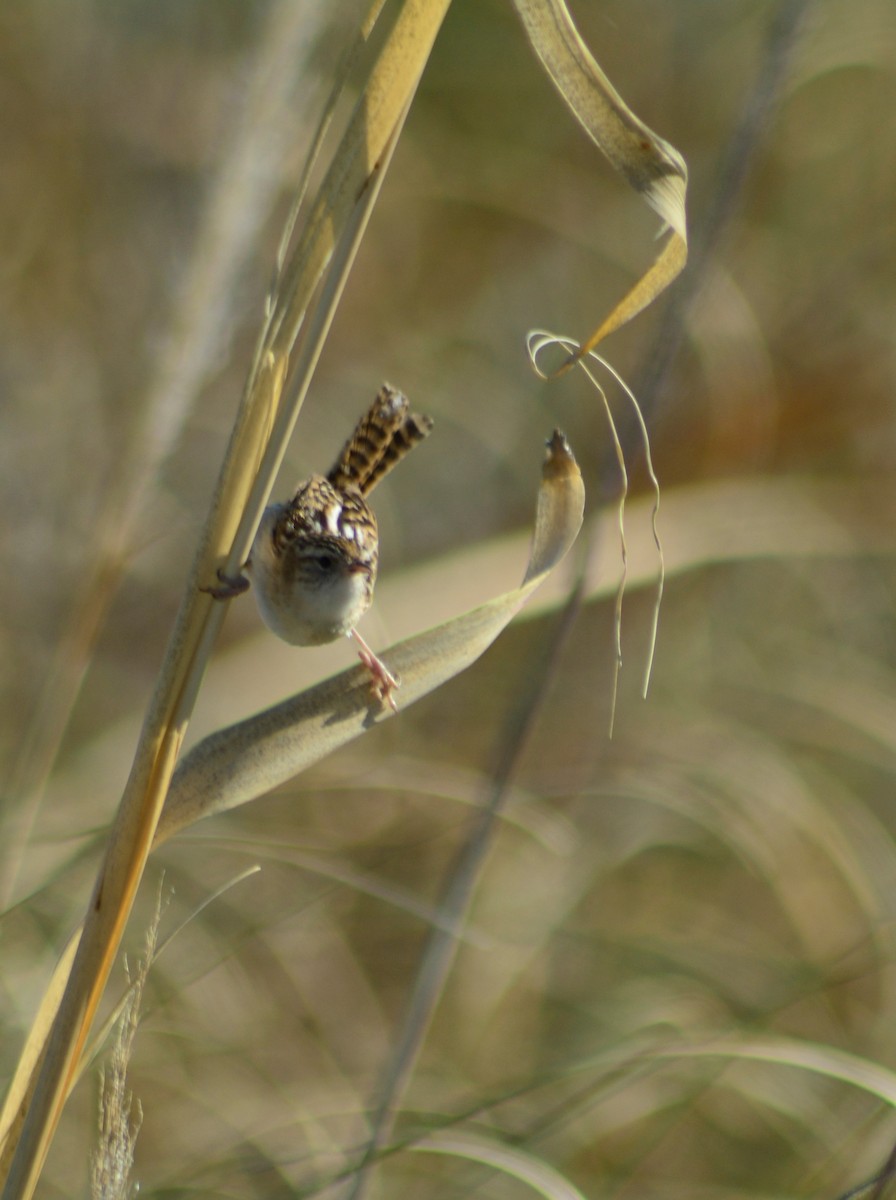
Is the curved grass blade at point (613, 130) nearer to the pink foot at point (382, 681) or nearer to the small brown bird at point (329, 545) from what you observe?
the pink foot at point (382, 681)

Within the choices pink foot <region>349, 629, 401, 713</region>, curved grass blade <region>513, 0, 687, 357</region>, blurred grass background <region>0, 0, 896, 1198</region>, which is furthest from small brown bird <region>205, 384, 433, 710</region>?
curved grass blade <region>513, 0, 687, 357</region>

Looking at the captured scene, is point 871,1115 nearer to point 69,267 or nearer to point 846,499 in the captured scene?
point 846,499

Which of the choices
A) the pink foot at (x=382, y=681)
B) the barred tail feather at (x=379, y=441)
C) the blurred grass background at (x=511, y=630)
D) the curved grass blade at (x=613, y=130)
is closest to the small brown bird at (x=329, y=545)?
the barred tail feather at (x=379, y=441)

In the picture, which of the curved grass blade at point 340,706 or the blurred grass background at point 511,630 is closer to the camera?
the curved grass blade at point 340,706

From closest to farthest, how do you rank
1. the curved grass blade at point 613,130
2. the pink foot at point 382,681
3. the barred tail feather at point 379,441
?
the curved grass blade at point 613,130, the pink foot at point 382,681, the barred tail feather at point 379,441

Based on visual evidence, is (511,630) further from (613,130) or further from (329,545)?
(613,130)

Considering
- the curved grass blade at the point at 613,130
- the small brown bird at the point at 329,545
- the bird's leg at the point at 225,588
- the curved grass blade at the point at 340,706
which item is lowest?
the curved grass blade at the point at 340,706
